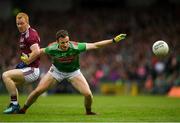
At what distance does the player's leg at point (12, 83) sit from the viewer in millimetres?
16797

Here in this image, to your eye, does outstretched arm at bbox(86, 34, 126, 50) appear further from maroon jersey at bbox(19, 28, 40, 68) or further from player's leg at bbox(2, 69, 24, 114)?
player's leg at bbox(2, 69, 24, 114)

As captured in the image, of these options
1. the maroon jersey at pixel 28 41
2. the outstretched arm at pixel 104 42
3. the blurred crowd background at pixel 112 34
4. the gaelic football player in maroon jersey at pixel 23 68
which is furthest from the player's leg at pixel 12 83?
the blurred crowd background at pixel 112 34

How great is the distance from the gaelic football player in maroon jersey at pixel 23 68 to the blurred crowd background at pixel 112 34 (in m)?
11.7

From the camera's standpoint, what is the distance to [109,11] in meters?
44.0

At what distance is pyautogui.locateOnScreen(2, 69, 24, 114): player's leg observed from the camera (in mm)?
16797

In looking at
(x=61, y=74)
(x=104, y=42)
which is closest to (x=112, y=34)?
(x=61, y=74)

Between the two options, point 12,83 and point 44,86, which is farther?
point 12,83

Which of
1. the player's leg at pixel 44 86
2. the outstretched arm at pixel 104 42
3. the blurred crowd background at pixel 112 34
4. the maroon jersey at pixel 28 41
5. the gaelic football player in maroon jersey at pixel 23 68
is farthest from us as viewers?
the blurred crowd background at pixel 112 34

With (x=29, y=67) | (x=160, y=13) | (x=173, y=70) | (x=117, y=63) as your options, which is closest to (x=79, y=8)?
(x=160, y=13)

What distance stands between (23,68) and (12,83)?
53cm

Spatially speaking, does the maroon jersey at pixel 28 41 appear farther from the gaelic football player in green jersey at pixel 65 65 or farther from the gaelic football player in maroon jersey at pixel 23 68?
the gaelic football player in green jersey at pixel 65 65

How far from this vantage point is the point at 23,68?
671 inches

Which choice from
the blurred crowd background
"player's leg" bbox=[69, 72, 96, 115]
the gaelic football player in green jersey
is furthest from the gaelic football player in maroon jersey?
the blurred crowd background

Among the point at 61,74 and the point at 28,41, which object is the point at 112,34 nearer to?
the point at 28,41
